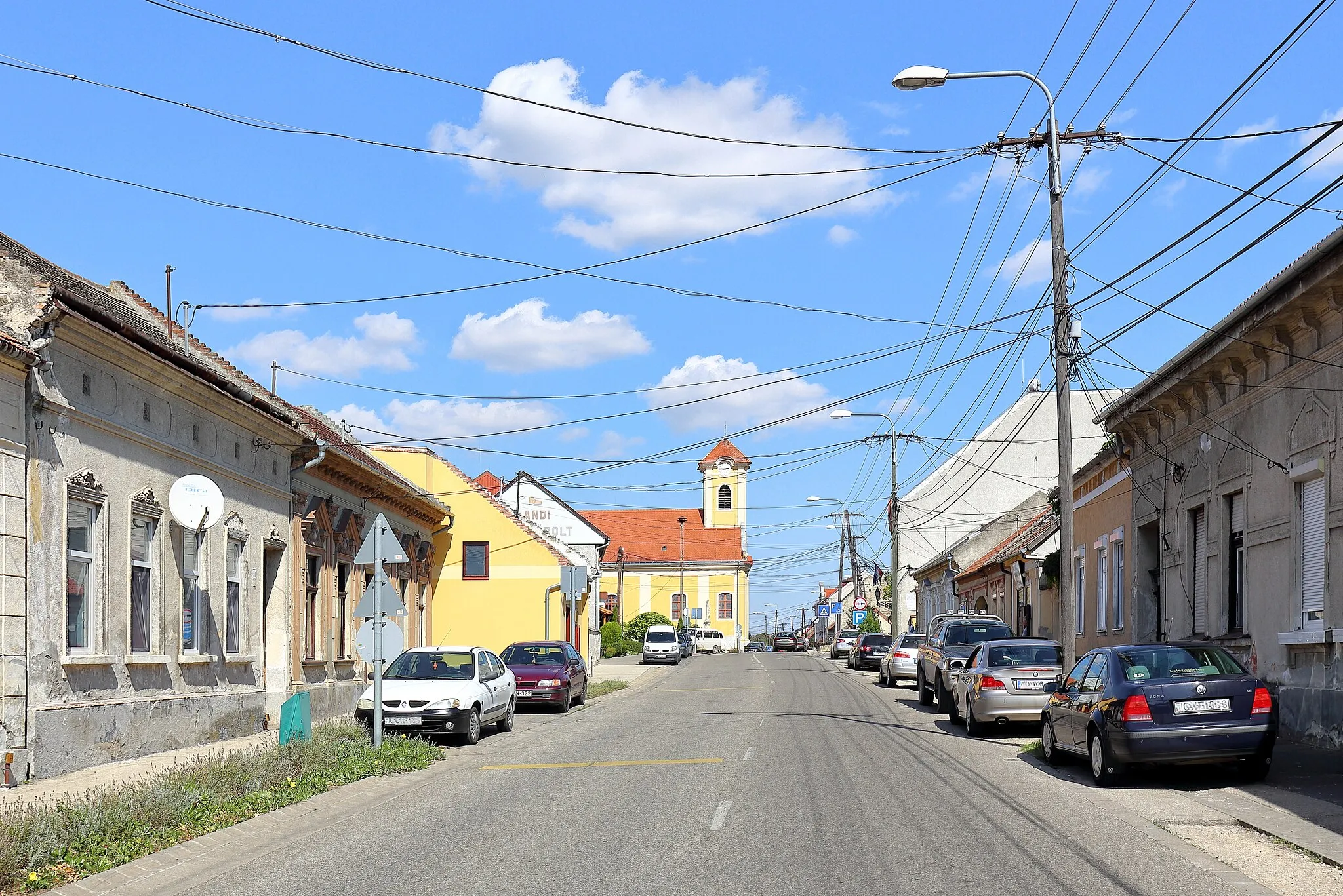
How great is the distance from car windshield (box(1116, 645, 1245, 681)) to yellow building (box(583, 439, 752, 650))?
9412cm

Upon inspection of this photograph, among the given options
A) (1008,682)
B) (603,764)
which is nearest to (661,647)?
(1008,682)

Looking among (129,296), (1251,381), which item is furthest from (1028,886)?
(129,296)

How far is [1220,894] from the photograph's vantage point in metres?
8.49

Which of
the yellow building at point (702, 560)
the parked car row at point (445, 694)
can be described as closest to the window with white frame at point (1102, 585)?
the parked car row at point (445, 694)

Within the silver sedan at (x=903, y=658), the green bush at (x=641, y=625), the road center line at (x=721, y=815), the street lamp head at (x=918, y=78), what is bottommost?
the green bush at (x=641, y=625)

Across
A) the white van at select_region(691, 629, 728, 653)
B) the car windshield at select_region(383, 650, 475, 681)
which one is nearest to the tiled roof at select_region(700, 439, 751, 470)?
the white van at select_region(691, 629, 728, 653)

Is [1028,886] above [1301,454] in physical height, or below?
below

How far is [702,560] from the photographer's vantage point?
368ft

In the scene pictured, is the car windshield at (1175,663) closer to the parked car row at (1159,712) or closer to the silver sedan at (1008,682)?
the parked car row at (1159,712)

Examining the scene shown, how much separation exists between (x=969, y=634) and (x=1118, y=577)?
11.9 ft

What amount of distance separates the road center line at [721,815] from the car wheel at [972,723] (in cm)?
886

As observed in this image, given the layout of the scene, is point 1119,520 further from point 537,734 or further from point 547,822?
point 547,822

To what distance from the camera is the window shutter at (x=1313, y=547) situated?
17.4 meters

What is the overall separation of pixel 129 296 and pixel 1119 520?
2061 centimetres
